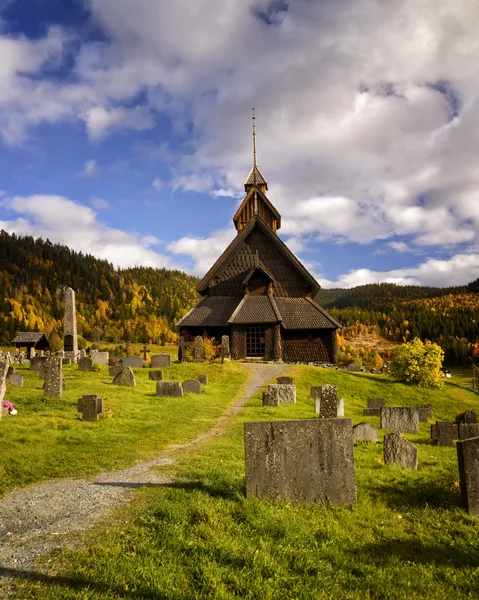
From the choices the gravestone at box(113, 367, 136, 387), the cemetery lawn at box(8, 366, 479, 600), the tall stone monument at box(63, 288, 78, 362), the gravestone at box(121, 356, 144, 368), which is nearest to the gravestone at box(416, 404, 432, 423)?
the cemetery lawn at box(8, 366, 479, 600)

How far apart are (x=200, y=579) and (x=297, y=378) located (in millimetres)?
23246

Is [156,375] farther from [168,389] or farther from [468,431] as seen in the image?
[468,431]

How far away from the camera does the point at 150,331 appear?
115625mm

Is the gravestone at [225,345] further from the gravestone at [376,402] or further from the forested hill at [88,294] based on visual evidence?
the forested hill at [88,294]

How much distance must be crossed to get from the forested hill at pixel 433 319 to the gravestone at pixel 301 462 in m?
Result: 101

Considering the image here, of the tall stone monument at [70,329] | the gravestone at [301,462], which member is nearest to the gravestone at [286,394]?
the gravestone at [301,462]

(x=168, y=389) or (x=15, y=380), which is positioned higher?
(x=15, y=380)

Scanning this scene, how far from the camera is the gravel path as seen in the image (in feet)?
15.7

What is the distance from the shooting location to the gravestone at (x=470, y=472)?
6.21 meters

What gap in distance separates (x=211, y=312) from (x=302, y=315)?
24.6ft

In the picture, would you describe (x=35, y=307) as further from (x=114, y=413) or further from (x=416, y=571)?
(x=416, y=571)

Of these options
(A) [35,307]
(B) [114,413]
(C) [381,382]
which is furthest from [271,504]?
(A) [35,307]

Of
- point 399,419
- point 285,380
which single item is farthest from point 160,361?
point 399,419

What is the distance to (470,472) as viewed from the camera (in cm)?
625
